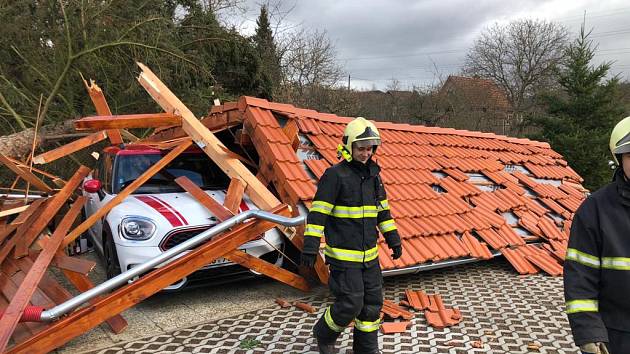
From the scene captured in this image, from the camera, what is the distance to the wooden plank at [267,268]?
4.86 meters

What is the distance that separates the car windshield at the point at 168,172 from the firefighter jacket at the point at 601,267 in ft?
15.9

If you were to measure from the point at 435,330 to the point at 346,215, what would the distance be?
1.71 meters

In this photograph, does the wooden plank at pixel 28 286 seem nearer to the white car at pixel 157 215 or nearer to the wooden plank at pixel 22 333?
the wooden plank at pixel 22 333

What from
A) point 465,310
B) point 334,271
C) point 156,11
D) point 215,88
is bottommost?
point 465,310

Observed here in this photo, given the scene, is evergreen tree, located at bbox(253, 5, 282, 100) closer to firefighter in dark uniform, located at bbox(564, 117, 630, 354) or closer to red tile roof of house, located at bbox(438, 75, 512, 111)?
red tile roof of house, located at bbox(438, 75, 512, 111)

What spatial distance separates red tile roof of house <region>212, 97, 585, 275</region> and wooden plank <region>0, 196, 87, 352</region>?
2393 millimetres

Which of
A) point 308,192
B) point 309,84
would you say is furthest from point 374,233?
point 309,84

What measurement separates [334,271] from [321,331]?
0.53 metres

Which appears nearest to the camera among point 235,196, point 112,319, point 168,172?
point 112,319

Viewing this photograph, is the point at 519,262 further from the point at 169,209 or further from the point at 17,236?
the point at 17,236

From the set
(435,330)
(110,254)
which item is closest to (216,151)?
(110,254)

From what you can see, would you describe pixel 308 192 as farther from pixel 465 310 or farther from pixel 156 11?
pixel 156 11

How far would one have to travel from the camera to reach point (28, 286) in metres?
3.88

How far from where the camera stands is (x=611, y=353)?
2168mm
